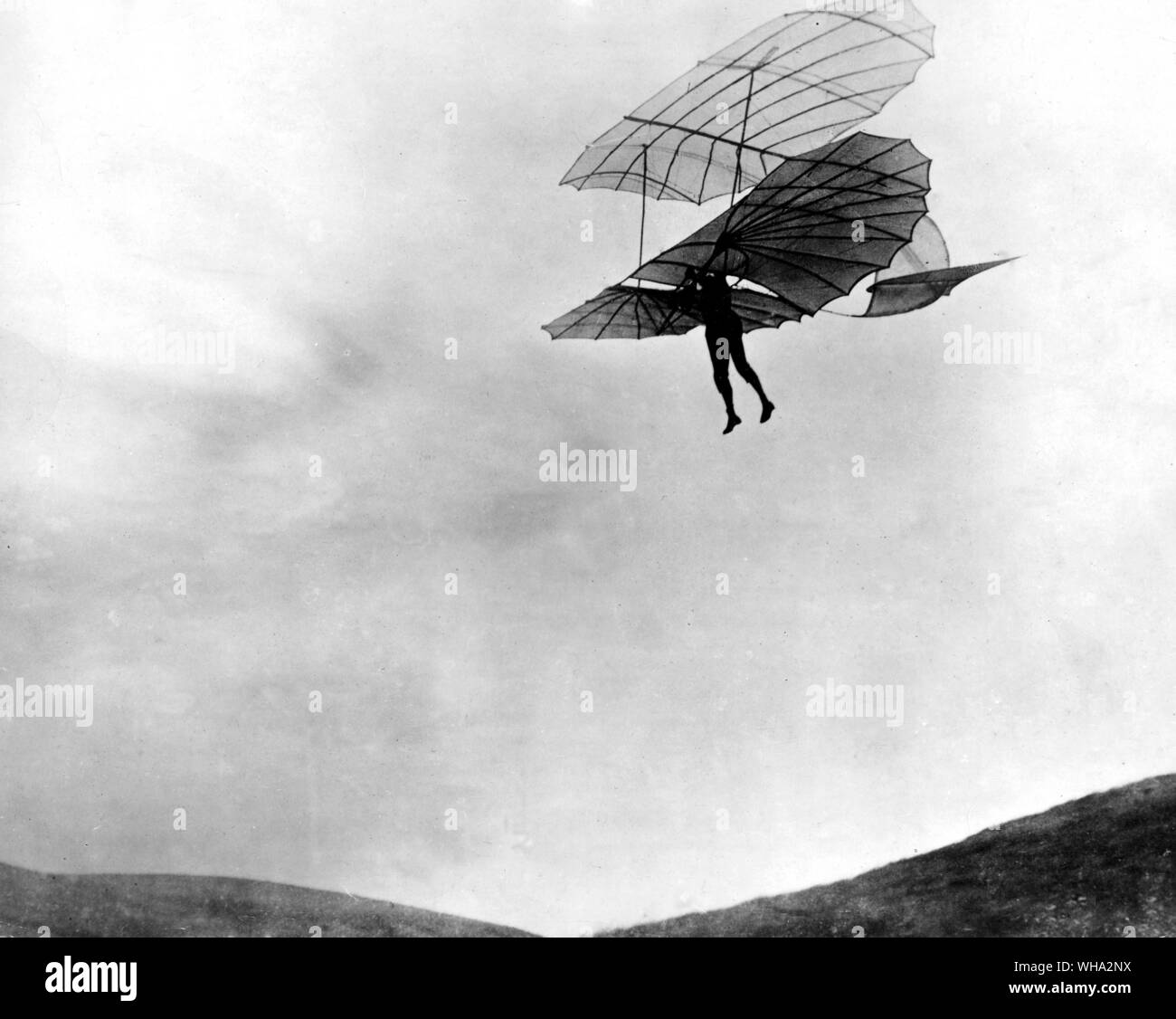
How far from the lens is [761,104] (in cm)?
390

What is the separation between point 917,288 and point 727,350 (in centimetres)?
92

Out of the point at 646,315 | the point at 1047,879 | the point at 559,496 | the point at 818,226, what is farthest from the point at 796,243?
the point at 1047,879

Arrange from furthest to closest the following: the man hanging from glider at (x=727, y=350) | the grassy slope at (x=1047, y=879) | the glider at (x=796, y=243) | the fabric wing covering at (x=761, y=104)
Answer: the man hanging from glider at (x=727, y=350) → the grassy slope at (x=1047, y=879) → the glider at (x=796, y=243) → the fabric wing covering at (x=761, y=104)

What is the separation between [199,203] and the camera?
4.39 m

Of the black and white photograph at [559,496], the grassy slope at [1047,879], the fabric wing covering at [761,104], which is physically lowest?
the grassy slope at [1047,879]

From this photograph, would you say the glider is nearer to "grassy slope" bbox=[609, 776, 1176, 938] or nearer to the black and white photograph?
the black and white photograph

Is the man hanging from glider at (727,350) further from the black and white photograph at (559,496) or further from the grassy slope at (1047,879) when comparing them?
the grassy slope at (1047,879)

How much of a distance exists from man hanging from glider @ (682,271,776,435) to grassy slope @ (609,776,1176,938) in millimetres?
2240

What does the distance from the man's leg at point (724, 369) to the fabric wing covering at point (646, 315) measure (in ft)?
0.39

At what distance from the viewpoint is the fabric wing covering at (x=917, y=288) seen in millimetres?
4180

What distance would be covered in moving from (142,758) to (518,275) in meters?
2.94

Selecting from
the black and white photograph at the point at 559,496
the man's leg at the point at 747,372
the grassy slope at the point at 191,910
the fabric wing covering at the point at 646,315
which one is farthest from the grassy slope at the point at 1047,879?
the fabric wing covering at the point at 646,315

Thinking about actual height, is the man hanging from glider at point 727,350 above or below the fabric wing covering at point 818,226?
below
